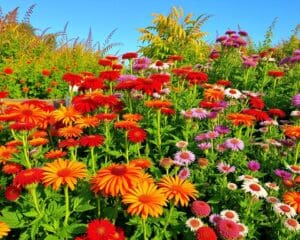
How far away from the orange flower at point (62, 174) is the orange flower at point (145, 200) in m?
0.34

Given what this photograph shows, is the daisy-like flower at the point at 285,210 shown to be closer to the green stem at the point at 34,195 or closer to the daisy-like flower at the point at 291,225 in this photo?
the daisy-like flower at the point at 291,225

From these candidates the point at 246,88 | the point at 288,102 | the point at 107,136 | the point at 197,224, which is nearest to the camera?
the point at 197,224

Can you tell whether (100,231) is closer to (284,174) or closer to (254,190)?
(254,190)

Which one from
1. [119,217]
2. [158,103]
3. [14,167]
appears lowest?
[119,217]

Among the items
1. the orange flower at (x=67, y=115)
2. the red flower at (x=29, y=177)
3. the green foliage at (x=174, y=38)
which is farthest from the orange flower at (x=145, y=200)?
the green foliage at (x=174, y=38)

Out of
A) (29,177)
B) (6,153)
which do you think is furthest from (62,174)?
(6,153)

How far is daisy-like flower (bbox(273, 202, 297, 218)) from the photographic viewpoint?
292 cm

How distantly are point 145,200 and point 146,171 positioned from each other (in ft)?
4.53

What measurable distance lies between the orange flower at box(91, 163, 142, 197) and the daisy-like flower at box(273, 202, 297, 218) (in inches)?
42.2

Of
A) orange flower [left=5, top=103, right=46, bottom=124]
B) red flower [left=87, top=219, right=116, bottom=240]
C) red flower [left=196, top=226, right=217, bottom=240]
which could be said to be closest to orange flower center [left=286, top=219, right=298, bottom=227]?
red flower [left=196, top=226, right=217, bottom=240]

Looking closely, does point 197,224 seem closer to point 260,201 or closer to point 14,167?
point 260,201

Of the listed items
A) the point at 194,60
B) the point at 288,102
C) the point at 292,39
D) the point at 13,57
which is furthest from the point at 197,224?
the point at 292,39

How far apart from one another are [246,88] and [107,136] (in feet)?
8.24

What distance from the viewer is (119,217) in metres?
3.20
